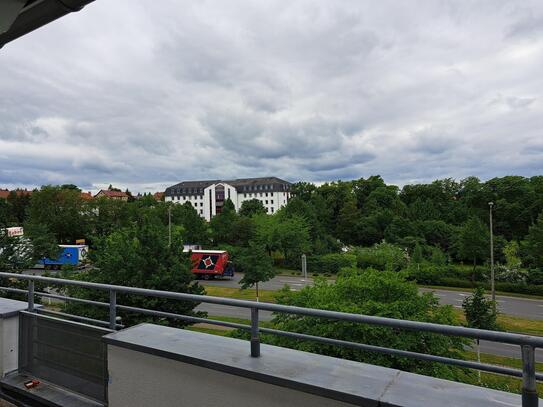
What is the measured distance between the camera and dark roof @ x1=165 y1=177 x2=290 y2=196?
407 ft

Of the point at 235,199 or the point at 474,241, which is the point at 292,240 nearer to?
the point at 474,241

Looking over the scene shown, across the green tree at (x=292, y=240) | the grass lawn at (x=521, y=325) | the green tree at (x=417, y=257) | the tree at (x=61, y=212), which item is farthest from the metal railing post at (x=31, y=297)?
the tree at (x=61, y=212)

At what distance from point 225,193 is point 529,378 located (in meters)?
121

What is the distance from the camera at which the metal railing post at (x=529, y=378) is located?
1721mm

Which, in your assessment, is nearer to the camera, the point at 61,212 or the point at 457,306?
the point at 457,306

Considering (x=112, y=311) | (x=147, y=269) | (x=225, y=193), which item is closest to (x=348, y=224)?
(x=147, y=269)

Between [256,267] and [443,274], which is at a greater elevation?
[256,267]

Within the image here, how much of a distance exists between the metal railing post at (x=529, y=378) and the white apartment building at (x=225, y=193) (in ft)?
389

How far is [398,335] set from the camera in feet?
29.1

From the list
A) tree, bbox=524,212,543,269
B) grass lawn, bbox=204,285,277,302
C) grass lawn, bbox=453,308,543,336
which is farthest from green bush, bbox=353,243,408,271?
grass lawn, bbox=453,308,543,336

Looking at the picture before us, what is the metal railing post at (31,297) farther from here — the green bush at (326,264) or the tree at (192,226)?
the tree at (192,226)

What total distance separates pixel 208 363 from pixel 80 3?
275 centimetres

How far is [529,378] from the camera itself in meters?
1.73

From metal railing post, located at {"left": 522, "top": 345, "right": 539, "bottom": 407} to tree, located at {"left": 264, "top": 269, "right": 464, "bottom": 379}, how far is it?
6.92 metres
